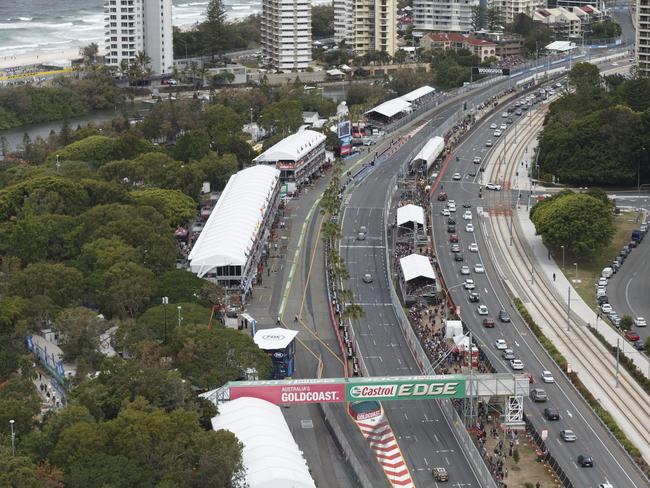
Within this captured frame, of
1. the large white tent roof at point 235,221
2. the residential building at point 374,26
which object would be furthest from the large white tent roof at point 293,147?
the residential building at point 374,26

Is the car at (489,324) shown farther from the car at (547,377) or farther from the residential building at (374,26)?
the residential building at (374,26)

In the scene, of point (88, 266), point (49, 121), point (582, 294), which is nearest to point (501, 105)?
point (49, 121)

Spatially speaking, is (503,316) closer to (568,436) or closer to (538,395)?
(538,395)

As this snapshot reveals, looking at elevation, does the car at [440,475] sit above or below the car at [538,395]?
below

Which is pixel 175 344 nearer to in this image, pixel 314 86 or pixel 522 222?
pixel 522 222

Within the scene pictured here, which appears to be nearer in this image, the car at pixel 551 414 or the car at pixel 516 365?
the car at pixel 551 414

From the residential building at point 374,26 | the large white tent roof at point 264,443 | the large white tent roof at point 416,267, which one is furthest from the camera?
the residential building at point 374,26

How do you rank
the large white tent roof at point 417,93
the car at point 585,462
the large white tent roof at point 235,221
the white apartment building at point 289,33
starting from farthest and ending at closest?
the white apartment building at point 289,33, the large white tent roof at point 417,93, the large white tent roof at point 235,221, the car at point 585,462
